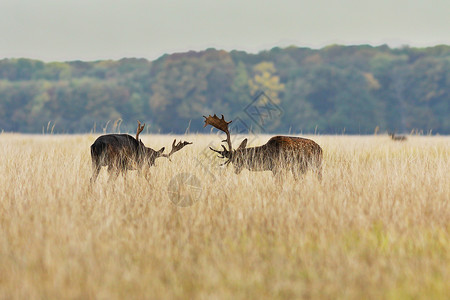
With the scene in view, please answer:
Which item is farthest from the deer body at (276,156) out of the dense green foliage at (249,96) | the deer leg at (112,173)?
the dense green foliage at (249,96)

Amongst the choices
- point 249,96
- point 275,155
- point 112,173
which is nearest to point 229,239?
point 275,155

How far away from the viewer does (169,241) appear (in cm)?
425

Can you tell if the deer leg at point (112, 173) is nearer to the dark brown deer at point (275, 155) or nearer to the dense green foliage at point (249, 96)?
the dark brown deer at point (275, 155)

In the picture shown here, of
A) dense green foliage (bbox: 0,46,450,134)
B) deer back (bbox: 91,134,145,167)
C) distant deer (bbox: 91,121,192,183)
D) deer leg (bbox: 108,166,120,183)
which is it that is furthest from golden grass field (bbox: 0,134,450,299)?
dense green foliage (bbox: 0,46,450,134)

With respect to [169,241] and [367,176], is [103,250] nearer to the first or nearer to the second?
[169,241]

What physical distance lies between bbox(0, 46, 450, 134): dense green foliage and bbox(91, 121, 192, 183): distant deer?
43.0 m

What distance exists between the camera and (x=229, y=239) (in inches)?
173

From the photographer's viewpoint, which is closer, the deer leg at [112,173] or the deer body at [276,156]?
the deer body at [276,156]

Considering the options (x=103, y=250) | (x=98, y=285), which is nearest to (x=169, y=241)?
(x=103, y=250)

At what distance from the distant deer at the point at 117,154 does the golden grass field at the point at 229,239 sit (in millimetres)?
224

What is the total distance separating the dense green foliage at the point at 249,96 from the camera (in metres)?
52.2

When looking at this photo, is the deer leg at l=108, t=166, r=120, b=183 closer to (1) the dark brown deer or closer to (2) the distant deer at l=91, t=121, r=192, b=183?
(2) the distant deer at l=91, t=121, r=192, b=183

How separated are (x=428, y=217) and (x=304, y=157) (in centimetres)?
196

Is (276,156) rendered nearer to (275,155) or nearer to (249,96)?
(275,155)
